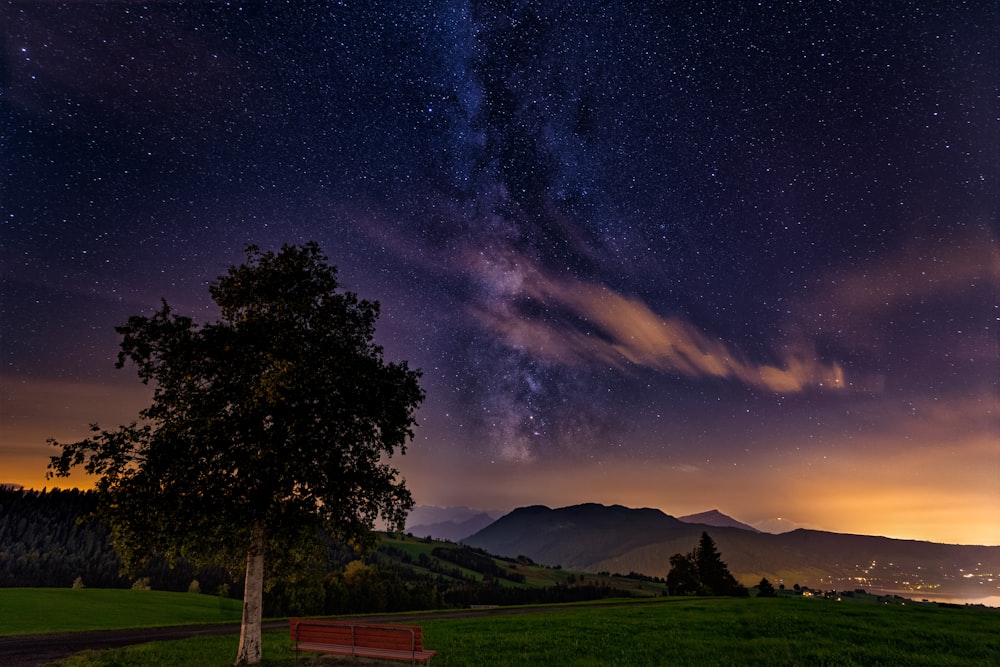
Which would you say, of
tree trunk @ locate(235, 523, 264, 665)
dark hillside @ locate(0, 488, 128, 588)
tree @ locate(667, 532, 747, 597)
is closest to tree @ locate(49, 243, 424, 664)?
tree trunk @ locate(235, 523, 264, 665)

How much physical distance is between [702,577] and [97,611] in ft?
300

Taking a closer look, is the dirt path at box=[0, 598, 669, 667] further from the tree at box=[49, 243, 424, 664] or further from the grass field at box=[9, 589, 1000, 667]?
the tree at box=[49, 243, 424, 664]

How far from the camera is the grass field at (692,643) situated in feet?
62.3

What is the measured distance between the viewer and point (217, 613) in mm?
50562

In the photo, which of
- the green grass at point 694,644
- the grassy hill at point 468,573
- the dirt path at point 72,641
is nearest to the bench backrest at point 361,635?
the green grass at point 694,644

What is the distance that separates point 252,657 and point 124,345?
41.5 feet

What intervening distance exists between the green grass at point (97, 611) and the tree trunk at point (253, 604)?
73.7ft

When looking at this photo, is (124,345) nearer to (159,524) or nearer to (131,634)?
(159,524)

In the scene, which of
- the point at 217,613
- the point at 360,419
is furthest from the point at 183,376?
the point at 217,613

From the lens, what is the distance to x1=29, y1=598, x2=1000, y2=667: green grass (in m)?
19.0

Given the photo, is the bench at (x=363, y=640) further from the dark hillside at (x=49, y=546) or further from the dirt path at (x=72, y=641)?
the dark hillside at (x=49, y=546)

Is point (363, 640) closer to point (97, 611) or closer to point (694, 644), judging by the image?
point (694, 644)

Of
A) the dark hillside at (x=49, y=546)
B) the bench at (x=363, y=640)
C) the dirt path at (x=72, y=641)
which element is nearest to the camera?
the bench at (x=363, y=640)

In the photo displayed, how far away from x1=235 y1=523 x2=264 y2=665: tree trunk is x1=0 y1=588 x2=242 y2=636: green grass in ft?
73.7
